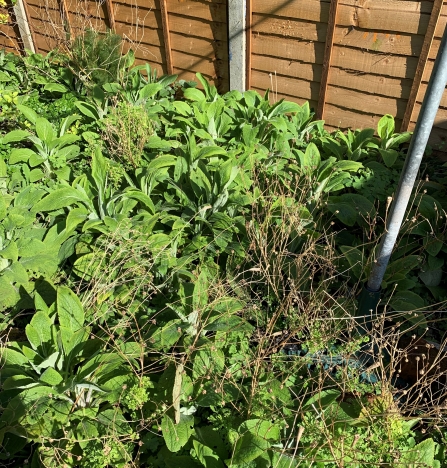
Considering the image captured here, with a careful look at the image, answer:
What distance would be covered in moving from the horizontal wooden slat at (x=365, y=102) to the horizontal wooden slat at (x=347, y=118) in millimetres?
56

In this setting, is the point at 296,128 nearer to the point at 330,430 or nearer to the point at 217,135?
the point at 217,135

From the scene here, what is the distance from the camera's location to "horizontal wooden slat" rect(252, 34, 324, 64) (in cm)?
440

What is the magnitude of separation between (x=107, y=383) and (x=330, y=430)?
1.18m

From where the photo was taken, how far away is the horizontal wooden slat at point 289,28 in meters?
4.27

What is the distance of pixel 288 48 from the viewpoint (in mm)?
4531

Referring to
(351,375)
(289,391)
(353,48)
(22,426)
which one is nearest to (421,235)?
(351,375)

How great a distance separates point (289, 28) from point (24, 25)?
4.71 meters

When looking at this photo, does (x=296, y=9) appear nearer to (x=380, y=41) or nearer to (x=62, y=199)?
(x=380, y=41)

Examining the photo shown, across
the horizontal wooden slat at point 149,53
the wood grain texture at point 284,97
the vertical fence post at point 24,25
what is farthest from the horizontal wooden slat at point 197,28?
the vertical fence post at point 24,25

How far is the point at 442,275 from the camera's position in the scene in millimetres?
3240

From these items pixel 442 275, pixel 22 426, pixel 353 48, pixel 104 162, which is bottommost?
pixel 442 275

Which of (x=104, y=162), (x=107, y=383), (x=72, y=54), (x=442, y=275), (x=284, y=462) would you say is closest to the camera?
(x=284, y=462)

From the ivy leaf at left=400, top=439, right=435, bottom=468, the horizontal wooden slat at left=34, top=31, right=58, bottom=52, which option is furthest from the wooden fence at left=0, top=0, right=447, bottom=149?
the ivy leaf at left=400, top=439, right=435, bottom=468

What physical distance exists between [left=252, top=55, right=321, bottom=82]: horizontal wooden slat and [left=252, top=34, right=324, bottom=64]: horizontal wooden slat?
52 millimetres
